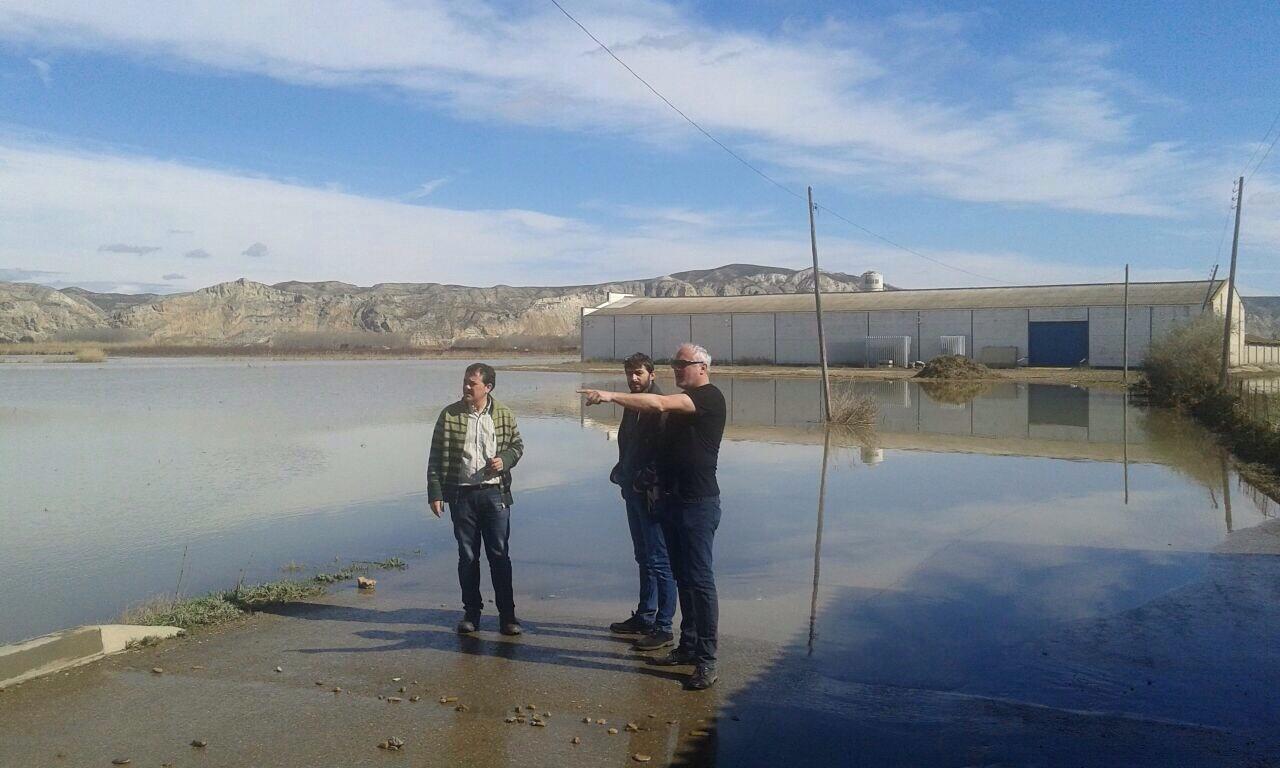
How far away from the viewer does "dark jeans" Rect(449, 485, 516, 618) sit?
24.7 feet

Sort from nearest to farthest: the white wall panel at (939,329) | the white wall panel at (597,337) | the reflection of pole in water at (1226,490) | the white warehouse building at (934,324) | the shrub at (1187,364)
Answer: the reflection of pole in water at (1226,490) → the shrub at (1187,364) → the white warehouse building at (934,324) → the white wall panel at (939,329) → the white wall panel at (597,337)

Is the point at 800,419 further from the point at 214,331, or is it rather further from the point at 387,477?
the point at 214,331

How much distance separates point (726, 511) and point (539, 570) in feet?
12.5

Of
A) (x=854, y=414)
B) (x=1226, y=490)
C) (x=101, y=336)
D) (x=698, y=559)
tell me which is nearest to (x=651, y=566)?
(x=698, y=559)

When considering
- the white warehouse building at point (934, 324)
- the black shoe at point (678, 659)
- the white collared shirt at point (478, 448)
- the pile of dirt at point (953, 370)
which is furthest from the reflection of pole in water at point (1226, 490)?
the white warehouse building at point (934, 324)

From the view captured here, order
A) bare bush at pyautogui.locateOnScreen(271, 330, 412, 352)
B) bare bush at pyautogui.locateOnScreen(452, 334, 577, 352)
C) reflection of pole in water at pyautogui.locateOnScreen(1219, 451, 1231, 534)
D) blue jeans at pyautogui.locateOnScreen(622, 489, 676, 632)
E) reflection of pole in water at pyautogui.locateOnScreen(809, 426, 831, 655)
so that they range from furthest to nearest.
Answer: bare bush at pyautogui.locateOnScreen(271, 330, 412, 352) < bare bush at pyautogui.locateOnScreen(452, 334, 577, 352) < reflection of pole in water at pyautogui.locateOnScreen(1219, 451, 1231, 534) < reflection of pole in water at pyautogui.locateOnScreen(809, 426, 831, 655) < blue jeans at pyautogui.locateOnScreen(622, 489, 676, 632)

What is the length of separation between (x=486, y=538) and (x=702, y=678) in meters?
2.12

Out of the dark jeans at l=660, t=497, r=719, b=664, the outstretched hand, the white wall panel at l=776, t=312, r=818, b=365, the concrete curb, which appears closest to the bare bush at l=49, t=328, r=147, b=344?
the white wall panel at l=776, t=312, r=818, b=365

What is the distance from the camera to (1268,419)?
62.8 ft

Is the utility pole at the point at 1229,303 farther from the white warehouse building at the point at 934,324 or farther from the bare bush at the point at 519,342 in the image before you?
the bare bush at the point at 519,342

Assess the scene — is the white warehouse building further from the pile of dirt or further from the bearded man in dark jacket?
the bearded man in dark jacket

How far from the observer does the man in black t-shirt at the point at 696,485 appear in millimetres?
6410

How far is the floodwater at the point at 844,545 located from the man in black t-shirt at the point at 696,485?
0.48 metres

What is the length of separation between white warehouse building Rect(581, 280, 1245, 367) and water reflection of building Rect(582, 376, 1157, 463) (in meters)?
13.9
